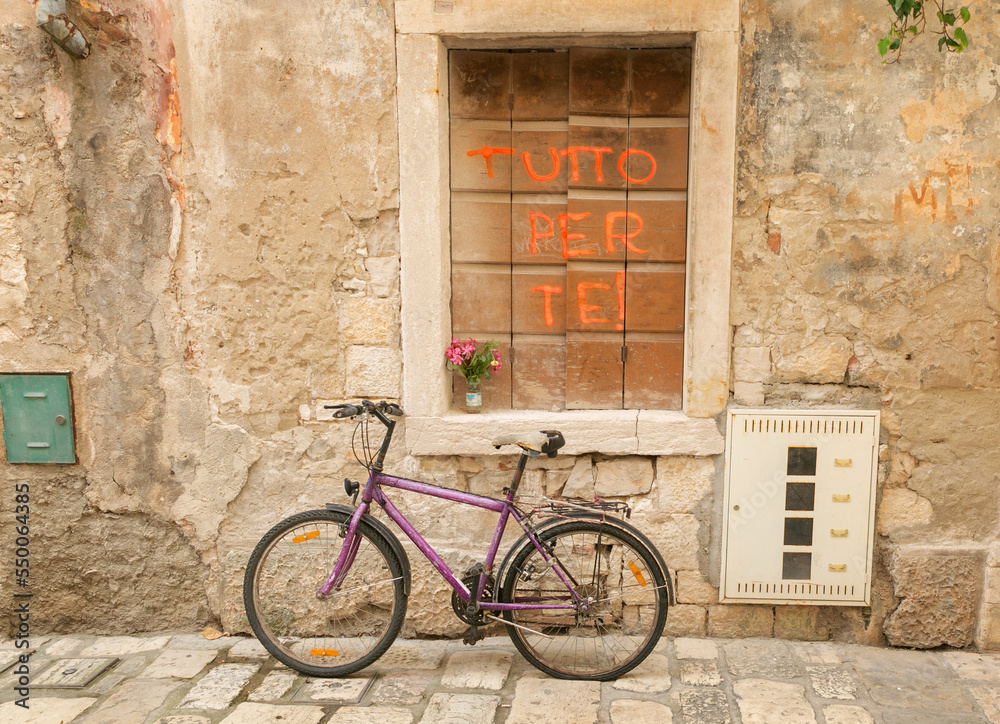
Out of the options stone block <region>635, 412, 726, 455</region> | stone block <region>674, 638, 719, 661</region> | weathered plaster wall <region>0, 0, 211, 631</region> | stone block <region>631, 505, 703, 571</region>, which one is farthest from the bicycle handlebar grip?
stone block <region>674, 638, 719, 661</region>

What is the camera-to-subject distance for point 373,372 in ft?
11.1

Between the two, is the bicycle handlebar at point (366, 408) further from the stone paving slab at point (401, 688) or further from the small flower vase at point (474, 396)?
the stone paving slab at point (401, 688)

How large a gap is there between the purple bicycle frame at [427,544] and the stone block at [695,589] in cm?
68

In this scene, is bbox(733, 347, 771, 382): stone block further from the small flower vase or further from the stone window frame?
the small flower vase

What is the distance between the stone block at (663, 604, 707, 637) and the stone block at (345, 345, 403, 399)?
5.61 feet

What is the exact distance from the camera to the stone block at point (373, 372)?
3.36 meters

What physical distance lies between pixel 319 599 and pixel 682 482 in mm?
1744

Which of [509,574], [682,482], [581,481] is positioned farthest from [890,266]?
[509,574]

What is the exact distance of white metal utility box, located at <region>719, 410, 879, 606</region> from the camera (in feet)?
10.6

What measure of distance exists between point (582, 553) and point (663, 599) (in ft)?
1.39

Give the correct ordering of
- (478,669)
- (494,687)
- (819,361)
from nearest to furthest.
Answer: (494,687)
(478,669)
(819,361)

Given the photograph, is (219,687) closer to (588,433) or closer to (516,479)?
(516,479)

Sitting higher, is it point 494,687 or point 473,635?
point 473,635

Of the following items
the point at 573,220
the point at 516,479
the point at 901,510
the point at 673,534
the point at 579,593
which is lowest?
the point at 579,593
